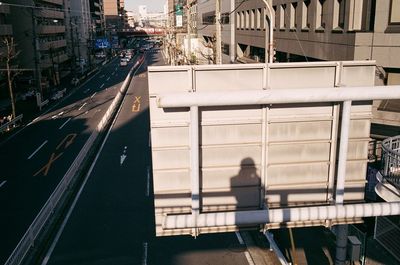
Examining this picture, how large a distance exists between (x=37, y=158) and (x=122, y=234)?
14.5 metres

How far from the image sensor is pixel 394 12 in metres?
16.1

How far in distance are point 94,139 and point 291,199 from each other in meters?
27.7

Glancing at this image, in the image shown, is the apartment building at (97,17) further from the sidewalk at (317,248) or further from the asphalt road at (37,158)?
the sidewalk at (317,248)

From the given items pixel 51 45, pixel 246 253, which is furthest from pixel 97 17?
pixel 246 253

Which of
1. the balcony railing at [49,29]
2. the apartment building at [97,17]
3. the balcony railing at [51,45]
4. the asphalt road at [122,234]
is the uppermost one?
the apartment building at [97,17]

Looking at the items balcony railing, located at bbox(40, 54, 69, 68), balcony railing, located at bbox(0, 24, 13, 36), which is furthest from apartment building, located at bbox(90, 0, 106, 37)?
balcony railing, located at bbox(0, 24, 13, 36)

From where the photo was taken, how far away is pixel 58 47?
3253 inches

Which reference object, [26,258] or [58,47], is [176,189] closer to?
[26,258]

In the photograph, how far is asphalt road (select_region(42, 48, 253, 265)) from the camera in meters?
15.7

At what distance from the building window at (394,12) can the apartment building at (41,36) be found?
4508 cm

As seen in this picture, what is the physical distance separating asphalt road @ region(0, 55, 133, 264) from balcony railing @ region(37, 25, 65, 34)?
23591mm

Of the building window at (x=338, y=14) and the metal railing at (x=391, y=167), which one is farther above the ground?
the building window at (x=338, y=14)

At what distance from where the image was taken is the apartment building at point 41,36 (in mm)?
65125

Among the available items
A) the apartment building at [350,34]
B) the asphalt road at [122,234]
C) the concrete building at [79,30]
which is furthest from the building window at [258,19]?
the concrete building at [79,30]
